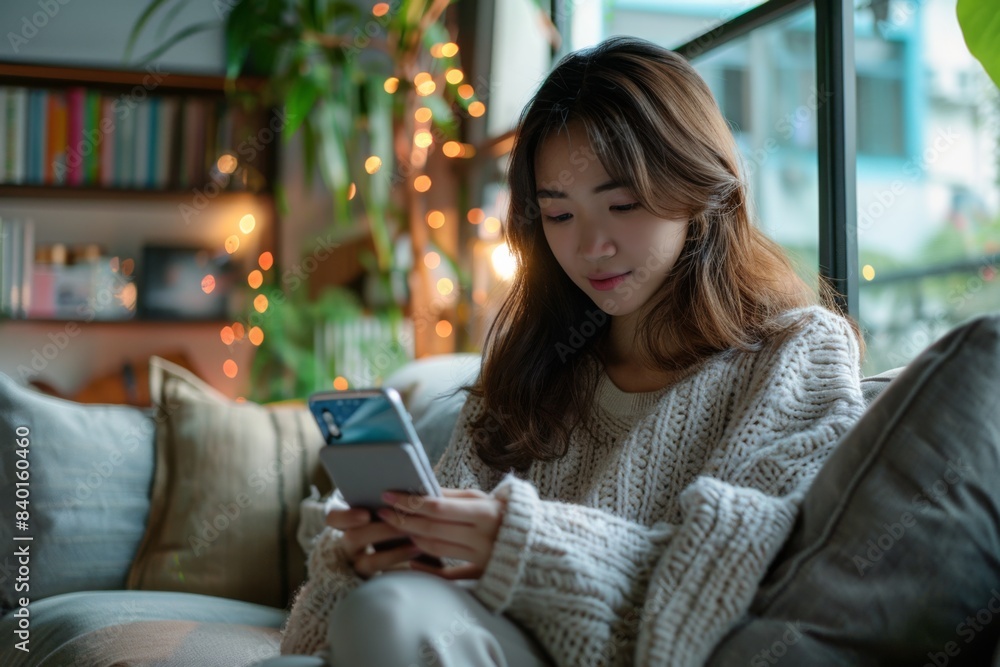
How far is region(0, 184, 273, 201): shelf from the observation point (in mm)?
3432

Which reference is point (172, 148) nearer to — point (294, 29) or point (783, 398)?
point (294, 29)

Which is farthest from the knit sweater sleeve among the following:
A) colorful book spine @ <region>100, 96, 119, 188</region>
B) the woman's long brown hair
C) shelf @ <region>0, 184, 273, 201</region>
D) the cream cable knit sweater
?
colorful book spine @ <region>100, 96, 119, 188</region>

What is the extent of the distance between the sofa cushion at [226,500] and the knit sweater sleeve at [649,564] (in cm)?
87

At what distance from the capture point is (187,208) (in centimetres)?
365

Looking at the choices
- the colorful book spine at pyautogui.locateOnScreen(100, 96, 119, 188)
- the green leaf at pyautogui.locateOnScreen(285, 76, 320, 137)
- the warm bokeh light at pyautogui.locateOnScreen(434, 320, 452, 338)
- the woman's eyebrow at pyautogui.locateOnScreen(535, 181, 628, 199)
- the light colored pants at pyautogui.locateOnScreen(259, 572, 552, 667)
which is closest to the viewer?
the light colored pants at pyautogui.locateOnScreen(259, 572, 552, 667)

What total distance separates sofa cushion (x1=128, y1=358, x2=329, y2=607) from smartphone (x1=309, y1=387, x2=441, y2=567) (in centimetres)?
81

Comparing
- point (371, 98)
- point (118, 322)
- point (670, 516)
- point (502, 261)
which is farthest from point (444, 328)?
point (670, 516)

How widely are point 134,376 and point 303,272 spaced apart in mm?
679

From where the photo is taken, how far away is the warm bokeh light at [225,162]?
3.59 m

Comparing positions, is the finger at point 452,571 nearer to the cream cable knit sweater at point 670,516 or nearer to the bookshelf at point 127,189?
the cream cable knit sweater at point 670,516

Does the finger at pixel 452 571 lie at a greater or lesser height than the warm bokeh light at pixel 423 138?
lesser

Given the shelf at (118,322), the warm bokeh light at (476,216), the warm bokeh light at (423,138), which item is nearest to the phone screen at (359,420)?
the warm bokeh light at (423,138)

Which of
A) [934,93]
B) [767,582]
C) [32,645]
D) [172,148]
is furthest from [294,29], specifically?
[767,582]

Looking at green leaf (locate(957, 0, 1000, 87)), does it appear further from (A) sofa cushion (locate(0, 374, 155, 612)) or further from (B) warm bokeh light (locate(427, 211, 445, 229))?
(B) warm bokeh light (locate(427, 211, 445, 229))
